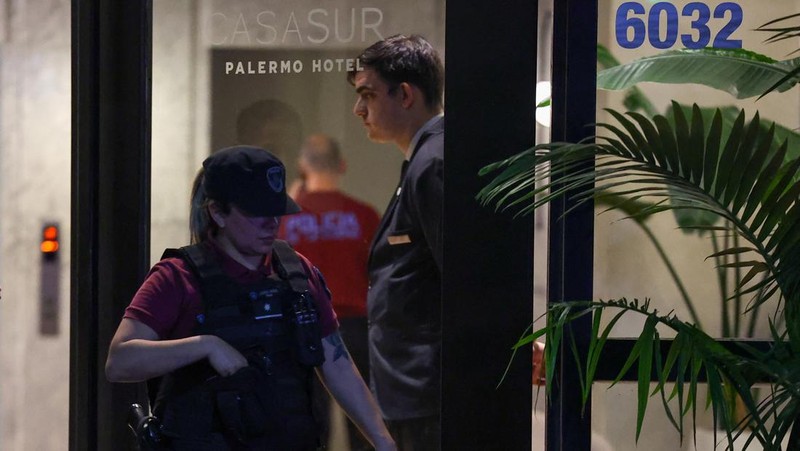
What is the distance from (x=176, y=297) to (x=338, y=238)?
0.65 m

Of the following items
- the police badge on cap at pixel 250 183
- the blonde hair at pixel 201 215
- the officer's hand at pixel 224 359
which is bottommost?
the officer's hand at pixel 224 359

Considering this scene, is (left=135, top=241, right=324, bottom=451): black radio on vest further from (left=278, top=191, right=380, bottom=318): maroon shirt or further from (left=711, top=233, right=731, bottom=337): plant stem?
(left=711, top=233, right=731, bottom=337): plant stem

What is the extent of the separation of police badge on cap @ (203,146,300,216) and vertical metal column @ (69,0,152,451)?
0.60 metres

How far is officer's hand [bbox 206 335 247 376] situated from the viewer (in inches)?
114

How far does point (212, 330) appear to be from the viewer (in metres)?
3.01

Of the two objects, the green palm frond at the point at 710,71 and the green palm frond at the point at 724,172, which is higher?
the green palm frond at the point at 710,71

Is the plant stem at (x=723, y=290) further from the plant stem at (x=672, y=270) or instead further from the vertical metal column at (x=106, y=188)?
the vertical metal column at (x=106, y=188)

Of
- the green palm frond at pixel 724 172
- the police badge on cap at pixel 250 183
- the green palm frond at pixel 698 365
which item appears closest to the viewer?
the green palm frond at pixel 698 365

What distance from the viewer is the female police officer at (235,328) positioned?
114 inches

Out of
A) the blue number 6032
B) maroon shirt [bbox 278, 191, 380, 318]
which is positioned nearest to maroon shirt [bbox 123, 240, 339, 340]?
maroon shirt [bbox 278, 191, 380, 318]

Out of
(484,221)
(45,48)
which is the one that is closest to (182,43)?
(45,48)

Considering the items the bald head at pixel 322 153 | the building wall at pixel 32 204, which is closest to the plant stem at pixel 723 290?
the bald head at pixel 322 153

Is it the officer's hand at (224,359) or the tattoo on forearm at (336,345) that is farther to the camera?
the tattoo on forearm at (336,345)

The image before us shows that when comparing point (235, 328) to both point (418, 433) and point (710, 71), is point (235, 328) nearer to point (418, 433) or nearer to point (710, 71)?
point (418, 433)
